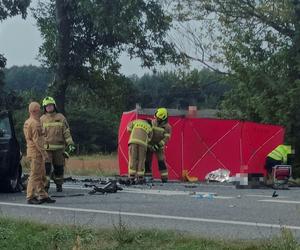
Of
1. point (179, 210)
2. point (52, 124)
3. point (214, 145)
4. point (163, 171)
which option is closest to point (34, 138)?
point (52, 124)

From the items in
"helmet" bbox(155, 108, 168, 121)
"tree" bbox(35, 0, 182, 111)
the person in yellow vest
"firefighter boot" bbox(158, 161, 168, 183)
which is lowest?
"firefighter boot" bbox(158, 161, 168, 183)

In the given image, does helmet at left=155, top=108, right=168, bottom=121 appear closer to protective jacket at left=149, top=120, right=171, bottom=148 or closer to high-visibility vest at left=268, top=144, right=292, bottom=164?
protective jacket at left=149, top=120, right=171, bottom=148

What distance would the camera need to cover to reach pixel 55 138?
14031 millimetres

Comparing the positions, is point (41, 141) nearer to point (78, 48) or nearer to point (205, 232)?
point (205, 232)

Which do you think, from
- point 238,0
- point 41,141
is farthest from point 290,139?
point 41,141

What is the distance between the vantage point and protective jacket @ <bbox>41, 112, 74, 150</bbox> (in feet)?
46.0

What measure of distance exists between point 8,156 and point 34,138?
76.4 inches

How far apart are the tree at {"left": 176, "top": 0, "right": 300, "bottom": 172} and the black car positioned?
1170 cm

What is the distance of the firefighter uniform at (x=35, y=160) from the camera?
39.0 ft

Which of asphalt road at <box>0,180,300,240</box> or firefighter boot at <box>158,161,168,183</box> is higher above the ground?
firefighter boot at <box>158,161,168,183</box>

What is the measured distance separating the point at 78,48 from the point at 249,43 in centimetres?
680

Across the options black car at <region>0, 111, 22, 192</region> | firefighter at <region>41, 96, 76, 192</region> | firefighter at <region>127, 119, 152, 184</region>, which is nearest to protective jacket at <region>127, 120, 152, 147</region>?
firefighter at <region>127, 119, 152, 184</region>

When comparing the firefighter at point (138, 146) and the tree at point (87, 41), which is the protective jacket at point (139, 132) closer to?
the firefighter at point (138, 146)

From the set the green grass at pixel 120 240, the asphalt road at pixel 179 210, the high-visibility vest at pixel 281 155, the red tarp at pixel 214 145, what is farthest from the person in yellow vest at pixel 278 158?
the green grass at pixel 120 240
